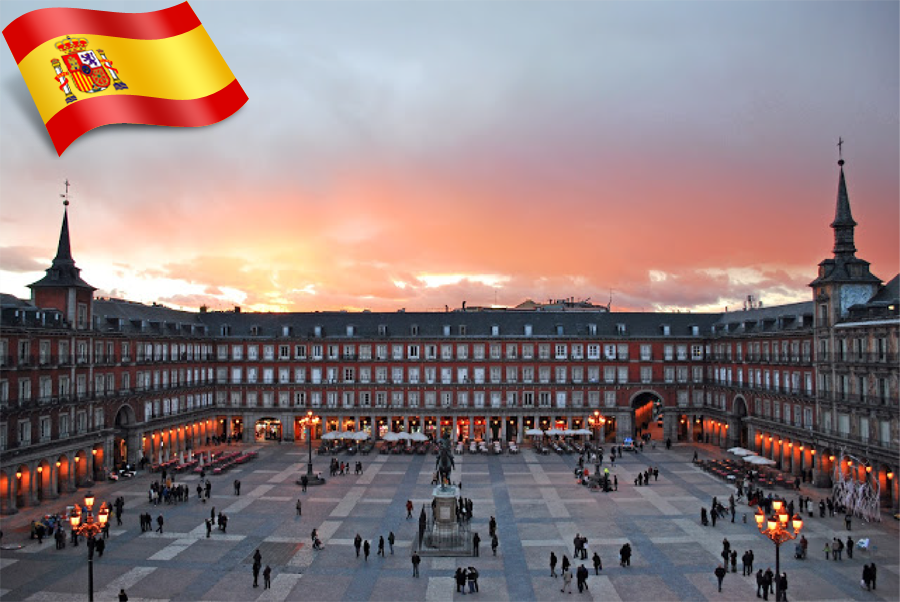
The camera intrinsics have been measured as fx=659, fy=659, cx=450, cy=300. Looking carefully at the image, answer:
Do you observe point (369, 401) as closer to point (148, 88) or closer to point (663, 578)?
point (663, 578)

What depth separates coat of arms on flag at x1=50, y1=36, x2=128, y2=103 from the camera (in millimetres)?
15891

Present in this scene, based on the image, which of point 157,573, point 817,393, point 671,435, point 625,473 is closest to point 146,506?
point 157,573

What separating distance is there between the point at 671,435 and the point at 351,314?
152 ft

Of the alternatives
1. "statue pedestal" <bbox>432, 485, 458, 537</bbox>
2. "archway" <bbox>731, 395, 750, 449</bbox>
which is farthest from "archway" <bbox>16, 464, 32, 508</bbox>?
"archway" <bbox>731, 395, 750, 449</bbox>

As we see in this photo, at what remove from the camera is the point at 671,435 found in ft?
286

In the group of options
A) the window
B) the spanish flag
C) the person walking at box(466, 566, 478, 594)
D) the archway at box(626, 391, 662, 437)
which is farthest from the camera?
the archway at box(626, 391, 662, 437)

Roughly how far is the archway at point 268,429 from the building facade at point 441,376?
A: 0.28 meters

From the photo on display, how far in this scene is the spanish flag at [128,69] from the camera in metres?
15.8

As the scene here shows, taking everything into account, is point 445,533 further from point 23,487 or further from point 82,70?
point 23,487

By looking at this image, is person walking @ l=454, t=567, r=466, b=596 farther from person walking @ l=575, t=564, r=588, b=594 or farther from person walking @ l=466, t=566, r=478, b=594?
person walking @ l=575, t=564, r=588, b=594

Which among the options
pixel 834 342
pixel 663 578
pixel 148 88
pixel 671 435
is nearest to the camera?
pixel 148 88

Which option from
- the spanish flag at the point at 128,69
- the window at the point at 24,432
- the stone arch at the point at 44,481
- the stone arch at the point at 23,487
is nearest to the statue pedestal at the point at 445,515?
the spanish flag at the point at 128,69

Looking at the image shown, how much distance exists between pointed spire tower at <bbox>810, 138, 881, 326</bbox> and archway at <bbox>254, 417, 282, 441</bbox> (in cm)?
6605

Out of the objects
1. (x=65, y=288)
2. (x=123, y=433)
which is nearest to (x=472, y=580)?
(x=65, y=288)
